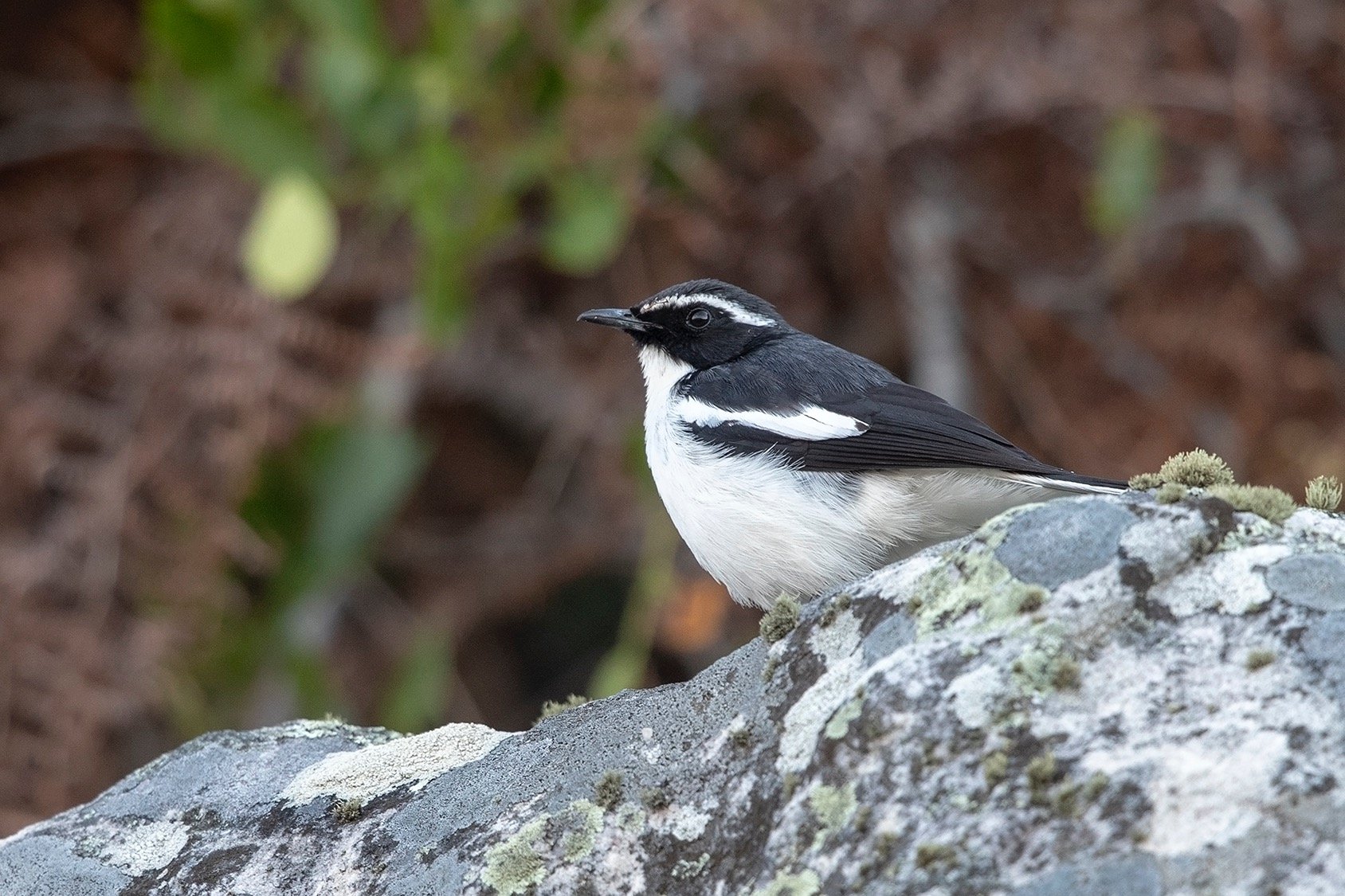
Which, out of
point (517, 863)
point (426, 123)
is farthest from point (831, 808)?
point (426, 123)

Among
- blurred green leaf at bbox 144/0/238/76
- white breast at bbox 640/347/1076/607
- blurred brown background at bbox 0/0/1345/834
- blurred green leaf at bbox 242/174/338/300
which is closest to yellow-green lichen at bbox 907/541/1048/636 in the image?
white breast at bbox 640/347/1076/607

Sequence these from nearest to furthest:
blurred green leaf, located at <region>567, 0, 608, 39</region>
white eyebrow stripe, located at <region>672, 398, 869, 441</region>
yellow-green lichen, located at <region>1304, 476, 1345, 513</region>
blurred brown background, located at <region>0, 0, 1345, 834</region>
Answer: yellow-green lichen, located at <region>1304, 476, 1345, 513</region>
white eyebrow stripe, located at <region>672, 398, 869, 441</region>
blurred green leaf, located at <region>567, 0, 608, 39</region>
blurred brown background, located at <region>0, 0, 1345, 834</region>

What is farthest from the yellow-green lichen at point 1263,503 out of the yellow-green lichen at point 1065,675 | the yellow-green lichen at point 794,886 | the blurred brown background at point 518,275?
the blurred brown background at point 518,275

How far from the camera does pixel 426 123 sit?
589 centimetres

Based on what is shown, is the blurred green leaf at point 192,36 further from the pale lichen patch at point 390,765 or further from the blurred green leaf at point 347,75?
the pale lichen patch at point 390,765

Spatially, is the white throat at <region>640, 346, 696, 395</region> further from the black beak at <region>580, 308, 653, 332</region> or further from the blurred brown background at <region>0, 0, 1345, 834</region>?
the blurred brown background at <region>0, 0, 1345, 834</region>

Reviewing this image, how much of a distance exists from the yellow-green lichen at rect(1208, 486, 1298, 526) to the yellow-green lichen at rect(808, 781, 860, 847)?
2.89ft

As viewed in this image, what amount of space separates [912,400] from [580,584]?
4.61 m

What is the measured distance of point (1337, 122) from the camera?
715 cm

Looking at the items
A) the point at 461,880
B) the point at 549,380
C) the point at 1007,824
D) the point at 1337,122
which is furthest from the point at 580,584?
the point at 1007,824

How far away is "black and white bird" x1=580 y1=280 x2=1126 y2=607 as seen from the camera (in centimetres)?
398

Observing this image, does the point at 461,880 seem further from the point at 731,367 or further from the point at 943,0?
the point at 943,0

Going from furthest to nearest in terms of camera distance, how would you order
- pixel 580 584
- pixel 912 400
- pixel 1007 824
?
1. pixel 580 584
2. pixel 912 400
3. pixel 1007 824

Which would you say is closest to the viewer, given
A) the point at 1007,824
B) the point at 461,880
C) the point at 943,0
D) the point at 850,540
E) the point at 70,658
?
the point at 1007,824
